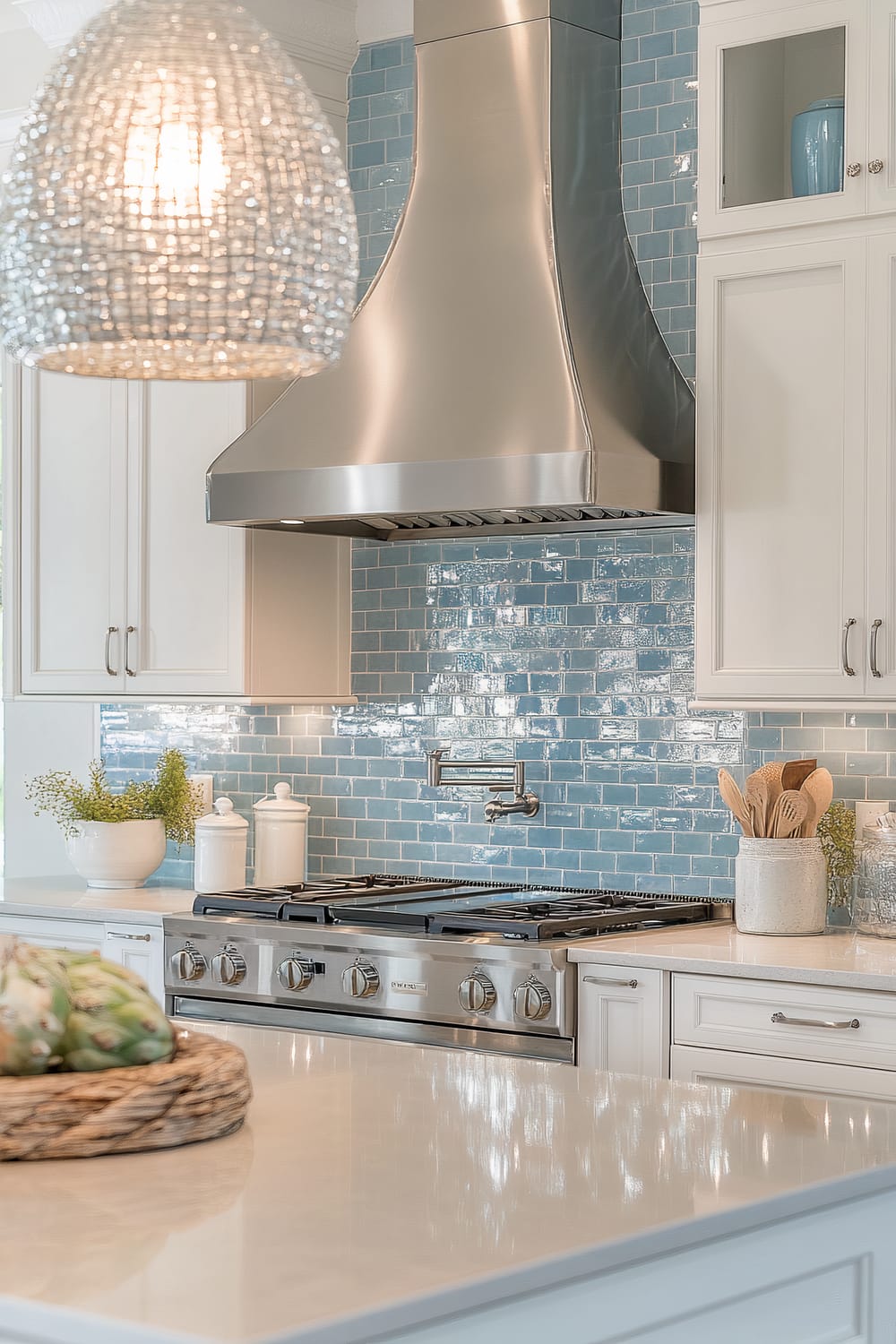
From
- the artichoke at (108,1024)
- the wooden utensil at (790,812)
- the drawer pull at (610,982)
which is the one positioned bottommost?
the drawer pull at (610,982)

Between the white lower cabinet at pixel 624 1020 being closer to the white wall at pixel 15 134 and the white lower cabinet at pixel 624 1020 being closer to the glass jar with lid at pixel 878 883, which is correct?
the glass jar with lid at pixel 878 883

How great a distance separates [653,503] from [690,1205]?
7.68 ft

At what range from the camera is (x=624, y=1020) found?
3.53 meters

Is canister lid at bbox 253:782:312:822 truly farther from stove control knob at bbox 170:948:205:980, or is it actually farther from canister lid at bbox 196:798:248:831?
stove control knob at bbox 170:948:205:980

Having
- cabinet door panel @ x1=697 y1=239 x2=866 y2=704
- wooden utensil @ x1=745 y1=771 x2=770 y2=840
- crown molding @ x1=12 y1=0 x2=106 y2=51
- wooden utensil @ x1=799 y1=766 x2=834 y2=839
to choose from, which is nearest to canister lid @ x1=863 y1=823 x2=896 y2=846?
wooden utensil @ x1=799 y1=766 x2=834 y2=839

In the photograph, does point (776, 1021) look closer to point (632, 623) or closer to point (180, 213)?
point (632, 623)

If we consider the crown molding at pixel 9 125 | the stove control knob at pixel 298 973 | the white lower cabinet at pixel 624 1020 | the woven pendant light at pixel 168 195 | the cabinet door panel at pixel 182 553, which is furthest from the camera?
the crown molding at pixel 9 125

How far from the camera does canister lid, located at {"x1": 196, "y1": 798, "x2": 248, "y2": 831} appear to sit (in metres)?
4.66

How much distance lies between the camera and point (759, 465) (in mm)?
3783

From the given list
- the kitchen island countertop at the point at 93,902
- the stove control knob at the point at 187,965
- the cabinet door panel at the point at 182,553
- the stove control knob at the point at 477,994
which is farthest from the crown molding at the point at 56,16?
the stove control knob at the point at 477,994

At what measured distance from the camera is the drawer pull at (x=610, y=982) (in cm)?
351

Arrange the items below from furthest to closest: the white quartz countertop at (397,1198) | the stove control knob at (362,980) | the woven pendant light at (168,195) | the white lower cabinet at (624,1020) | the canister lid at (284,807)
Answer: the canister lid at (284,807)
the stove control knob at (362,980)
the white lower cabinet at (624,1020)
the woven pendant light at (168,195)
the white quartz countertop at (397,1198)

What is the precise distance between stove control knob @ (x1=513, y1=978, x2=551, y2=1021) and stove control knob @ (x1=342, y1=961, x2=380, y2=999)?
1.17 feet

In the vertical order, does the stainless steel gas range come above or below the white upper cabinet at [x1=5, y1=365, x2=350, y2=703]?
below
